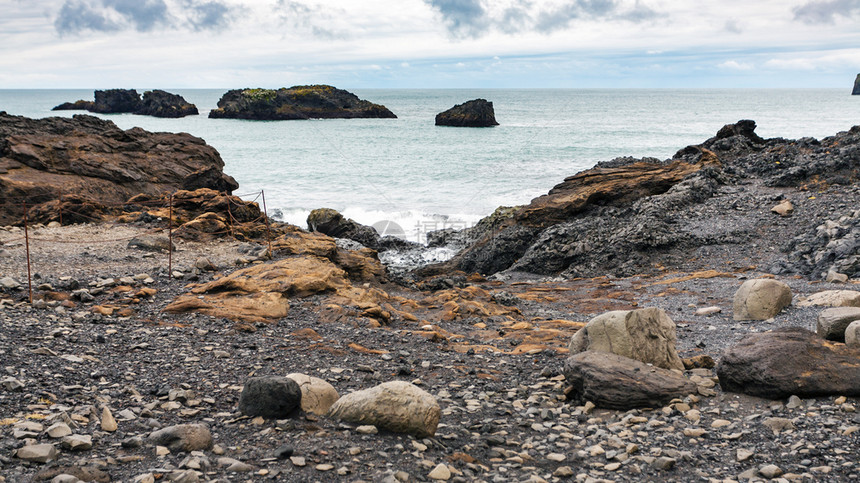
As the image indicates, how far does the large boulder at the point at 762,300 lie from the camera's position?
30.6 feet

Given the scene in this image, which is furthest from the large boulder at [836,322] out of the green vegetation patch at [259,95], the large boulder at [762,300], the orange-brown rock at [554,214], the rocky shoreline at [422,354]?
the green vegetation patch at [259,95]

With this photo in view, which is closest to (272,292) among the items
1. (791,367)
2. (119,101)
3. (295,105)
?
(791,367)

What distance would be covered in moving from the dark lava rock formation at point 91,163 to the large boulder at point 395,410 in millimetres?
14291

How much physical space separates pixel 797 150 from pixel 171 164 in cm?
2218

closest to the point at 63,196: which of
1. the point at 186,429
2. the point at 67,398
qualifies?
the point at 67,398

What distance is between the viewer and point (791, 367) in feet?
19.6

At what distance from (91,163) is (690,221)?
1890 cm

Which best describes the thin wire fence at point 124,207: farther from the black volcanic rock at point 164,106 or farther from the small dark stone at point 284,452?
the black volcanic rock at point 164,106

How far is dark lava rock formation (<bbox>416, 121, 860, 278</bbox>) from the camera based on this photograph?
14.4m

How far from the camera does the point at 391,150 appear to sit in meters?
59.9

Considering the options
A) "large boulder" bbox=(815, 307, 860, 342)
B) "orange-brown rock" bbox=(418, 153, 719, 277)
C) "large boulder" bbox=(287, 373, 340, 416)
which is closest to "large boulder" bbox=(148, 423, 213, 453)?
"large boulder" bbox=(287, 373, 340, 416)

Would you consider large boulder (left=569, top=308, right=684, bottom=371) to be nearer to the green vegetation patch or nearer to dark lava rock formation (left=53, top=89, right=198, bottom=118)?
the green vegetation patch

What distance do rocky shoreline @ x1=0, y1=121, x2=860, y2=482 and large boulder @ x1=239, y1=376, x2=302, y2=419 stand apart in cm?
2

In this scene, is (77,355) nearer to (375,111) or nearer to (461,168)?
(461,168)
